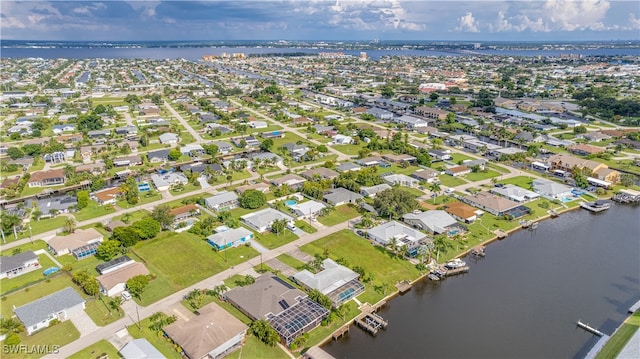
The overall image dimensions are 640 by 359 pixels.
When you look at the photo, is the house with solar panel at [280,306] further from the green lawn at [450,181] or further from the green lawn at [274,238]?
the green lawn at [450,181]

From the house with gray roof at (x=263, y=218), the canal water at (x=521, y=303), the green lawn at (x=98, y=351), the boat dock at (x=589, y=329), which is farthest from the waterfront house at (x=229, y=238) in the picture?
the boat dock at (x=589, y=329)

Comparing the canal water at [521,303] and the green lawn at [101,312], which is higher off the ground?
the canal water at [521,303]

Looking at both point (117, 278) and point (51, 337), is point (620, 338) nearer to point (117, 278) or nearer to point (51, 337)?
point (117, 278)

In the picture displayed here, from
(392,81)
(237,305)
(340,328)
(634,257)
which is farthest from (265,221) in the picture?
(392,81)

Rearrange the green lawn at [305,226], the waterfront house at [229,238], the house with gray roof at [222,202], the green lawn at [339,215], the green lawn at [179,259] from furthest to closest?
the house with gray roof at [222,202] < the green lawn at [339,215] < the green lawn at [305,226] < the waterfront house at [229,238] < the green lawn at [179,259]

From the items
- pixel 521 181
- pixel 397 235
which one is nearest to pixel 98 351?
pixel 397 235

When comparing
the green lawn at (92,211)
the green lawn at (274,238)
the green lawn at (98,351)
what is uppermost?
the green lawn at (274,238)
